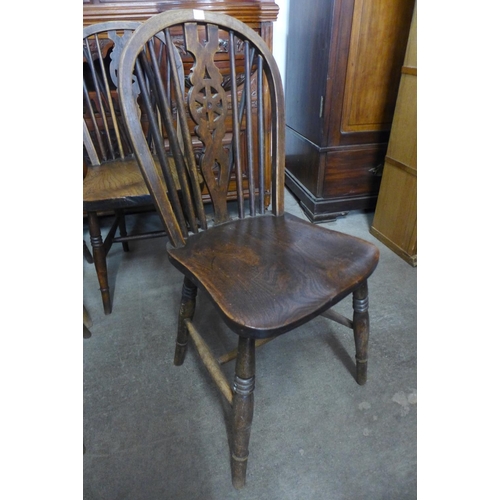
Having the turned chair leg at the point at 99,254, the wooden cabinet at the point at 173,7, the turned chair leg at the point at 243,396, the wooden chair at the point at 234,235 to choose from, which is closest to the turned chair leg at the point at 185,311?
the wooden chair at the point at 234,235

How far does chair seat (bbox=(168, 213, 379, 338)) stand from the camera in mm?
605

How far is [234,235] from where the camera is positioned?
0.85 m

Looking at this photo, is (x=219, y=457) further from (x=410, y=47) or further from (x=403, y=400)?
(x=410, y=47)

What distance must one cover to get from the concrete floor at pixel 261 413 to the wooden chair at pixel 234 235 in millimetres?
115

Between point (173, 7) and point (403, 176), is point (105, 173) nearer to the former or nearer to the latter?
point (173, 7)

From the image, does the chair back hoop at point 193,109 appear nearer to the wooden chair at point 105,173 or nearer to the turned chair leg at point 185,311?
the turned chair leg at point 185,311

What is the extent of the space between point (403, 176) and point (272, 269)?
3.58ft

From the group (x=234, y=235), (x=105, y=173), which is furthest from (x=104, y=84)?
(x=234, y=235)

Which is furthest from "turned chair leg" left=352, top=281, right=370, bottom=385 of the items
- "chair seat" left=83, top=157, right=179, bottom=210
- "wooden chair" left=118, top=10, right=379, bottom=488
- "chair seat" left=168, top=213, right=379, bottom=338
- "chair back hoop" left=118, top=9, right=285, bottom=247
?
"chair seat" left=83, top=157, right=179, bottom=210

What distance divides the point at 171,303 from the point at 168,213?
66 centimetres

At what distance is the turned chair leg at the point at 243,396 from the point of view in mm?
649

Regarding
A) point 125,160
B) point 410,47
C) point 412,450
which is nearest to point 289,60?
point 410,47

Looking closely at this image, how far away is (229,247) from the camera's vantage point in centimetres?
79

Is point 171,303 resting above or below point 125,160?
below
